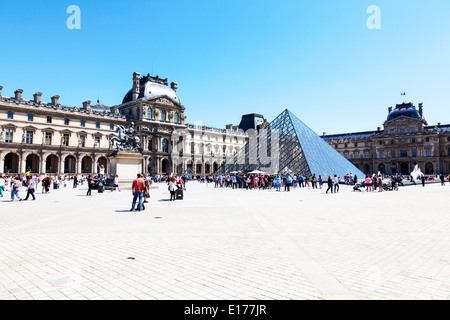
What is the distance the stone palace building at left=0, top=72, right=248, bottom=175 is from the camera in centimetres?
4388

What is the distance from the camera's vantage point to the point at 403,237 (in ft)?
20.6

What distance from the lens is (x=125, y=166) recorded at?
2327 cm

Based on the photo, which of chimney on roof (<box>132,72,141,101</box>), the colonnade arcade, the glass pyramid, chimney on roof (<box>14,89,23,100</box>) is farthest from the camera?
chimney on roof (<box>132,72,141,101</box>)

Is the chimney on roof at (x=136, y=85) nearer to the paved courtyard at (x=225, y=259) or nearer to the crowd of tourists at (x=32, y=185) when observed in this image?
the crowd of tourists at (x=32, y=185)

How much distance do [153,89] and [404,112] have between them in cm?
6286

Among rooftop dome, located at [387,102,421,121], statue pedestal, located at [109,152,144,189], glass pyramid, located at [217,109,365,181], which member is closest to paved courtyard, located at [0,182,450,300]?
statue pedestal, located at [109,152,144,189]

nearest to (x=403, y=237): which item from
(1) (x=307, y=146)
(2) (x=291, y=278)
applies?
(2) (x=291, y=278)

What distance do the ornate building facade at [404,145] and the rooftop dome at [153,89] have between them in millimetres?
54134

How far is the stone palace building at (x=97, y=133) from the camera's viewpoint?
43875 millimetres

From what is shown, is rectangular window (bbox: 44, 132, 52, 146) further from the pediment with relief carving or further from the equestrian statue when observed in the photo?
the equestrian statue

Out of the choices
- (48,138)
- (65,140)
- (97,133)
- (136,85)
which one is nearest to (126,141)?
(48,138)

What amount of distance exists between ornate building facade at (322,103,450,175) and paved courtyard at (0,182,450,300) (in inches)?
3037

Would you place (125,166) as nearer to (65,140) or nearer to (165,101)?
(65,140)

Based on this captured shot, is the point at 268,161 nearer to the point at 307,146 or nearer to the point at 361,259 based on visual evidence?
the point at 307,146
